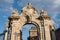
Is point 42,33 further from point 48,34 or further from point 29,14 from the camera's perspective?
point 29,14

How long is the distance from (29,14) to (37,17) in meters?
1.10

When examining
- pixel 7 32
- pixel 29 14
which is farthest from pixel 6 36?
pixel 29 14

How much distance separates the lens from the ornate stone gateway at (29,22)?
17.8 meters

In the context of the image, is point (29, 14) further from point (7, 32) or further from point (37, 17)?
point (7, 32)

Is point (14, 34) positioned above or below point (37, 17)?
below

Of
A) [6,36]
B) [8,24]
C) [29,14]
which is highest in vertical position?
[29,14]

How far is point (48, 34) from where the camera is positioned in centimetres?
1770

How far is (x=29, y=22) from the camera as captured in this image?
18453mm

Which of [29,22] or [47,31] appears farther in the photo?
[29,22]

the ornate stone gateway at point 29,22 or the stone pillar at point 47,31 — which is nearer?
the stone pillar at point 47,31

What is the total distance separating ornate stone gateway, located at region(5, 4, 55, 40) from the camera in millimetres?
17828

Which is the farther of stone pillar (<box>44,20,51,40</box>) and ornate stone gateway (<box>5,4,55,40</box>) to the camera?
ornate stone gateway (<box>5,4,55,40</box>)

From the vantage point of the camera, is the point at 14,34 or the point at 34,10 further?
the point at 34,10

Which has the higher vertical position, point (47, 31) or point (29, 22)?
point (29, 22)
